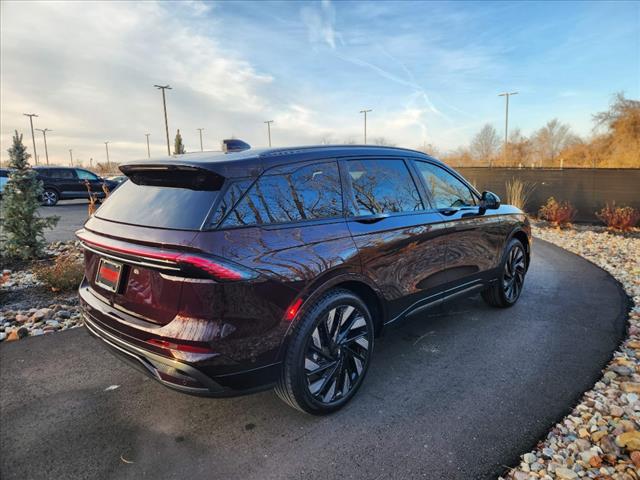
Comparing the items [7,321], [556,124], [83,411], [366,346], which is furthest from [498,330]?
[556,124]

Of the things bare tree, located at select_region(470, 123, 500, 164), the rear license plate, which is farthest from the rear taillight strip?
bare tree, located at select_region(470, 123, 500, 164)

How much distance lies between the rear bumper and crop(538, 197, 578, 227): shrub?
10480 mm

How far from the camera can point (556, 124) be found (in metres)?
58.7

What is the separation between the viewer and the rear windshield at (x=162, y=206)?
84.3 inches

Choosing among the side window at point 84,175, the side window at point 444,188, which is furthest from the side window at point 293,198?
the side window at point 84,175

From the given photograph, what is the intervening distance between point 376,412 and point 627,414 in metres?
1.64

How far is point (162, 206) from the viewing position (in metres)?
2.31

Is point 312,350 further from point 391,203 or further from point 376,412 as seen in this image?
point 391,203

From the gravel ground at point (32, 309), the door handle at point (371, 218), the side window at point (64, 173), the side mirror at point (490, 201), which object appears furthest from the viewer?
the side window at point (64, 173)

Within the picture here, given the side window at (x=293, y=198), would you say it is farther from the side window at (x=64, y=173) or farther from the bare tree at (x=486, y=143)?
the bare tree at (x=486, y=143)

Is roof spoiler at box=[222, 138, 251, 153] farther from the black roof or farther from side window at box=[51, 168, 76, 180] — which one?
side window at box=[51, 168, 76, 180]

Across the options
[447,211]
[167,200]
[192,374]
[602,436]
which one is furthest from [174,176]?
[602,436]

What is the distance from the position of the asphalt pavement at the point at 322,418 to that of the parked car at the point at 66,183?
54.7ft

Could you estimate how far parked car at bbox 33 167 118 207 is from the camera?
17578mm
